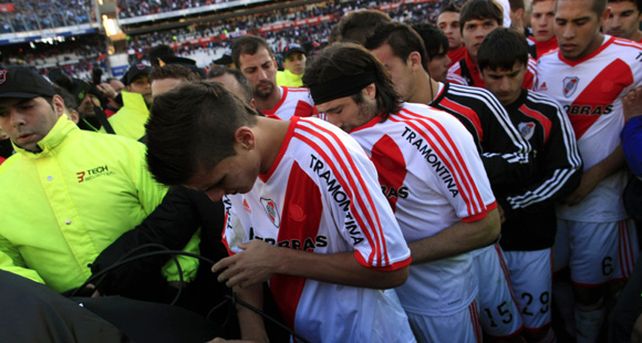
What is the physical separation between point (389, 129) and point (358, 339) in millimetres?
844

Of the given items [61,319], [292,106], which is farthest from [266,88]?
[61,319]

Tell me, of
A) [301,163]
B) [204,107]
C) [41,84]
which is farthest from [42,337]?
[41,84]

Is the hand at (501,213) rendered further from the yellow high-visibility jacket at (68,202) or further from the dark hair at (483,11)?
the dark hair at (483,11)

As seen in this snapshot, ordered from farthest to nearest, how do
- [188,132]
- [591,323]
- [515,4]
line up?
[515,4] → [591,323] → [188,132]

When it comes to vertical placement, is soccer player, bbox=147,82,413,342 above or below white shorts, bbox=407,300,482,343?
above

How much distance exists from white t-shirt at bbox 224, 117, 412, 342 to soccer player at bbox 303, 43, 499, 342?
0.37m

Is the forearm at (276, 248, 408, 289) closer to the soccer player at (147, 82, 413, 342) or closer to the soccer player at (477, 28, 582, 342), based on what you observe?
the soccer player at (147, 82, 413, 342)

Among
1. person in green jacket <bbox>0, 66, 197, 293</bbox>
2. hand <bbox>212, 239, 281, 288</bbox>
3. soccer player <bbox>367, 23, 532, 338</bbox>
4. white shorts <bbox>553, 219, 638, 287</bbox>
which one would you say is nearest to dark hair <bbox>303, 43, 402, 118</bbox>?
soccer player <bbox>367, 23, 532, 338</bbox>

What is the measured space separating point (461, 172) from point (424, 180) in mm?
151

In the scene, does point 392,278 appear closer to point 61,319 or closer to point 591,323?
point 61,319

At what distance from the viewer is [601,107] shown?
8.28 ft

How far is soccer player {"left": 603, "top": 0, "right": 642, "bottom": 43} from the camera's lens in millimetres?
2995

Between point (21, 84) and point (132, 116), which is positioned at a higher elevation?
point (21, 84)

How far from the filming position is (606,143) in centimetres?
251
